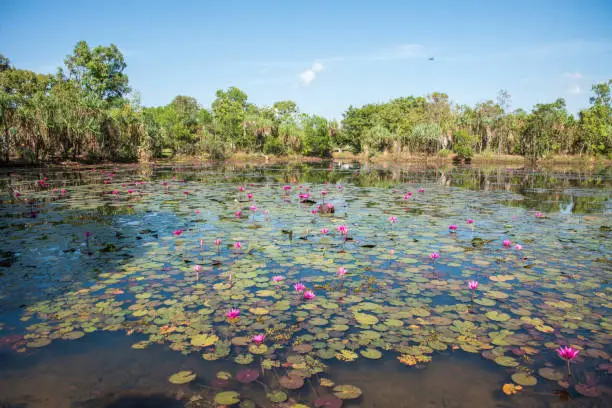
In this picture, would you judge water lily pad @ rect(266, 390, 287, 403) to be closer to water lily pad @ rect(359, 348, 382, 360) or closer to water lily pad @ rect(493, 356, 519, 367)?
water lily pad @ rect(359, 348, 382, 360)

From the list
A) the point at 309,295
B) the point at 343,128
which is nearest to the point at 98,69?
the point at 343,128

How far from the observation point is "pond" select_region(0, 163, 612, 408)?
9.40 ft

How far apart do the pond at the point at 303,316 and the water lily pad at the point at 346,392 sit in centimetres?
1

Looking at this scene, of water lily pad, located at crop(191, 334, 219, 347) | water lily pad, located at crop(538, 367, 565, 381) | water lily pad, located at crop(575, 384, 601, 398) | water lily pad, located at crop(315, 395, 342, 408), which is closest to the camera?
water lily pad, located at crop(315, 395, 342, 408)

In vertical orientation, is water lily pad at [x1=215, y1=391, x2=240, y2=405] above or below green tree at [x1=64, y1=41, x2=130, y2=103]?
below

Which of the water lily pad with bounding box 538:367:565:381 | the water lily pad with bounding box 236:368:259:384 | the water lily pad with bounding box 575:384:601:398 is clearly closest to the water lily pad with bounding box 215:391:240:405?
Answer: the water lily pad with bounding box 236:368:259:384

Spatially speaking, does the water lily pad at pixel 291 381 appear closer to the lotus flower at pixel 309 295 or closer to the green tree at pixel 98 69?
the lotus flower at pixel 309 295

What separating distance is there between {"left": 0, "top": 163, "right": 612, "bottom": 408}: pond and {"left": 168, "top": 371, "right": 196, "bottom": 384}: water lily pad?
1 cm

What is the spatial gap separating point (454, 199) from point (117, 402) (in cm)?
1169

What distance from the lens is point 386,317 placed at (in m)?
3.99

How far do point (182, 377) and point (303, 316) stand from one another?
55.2 inches

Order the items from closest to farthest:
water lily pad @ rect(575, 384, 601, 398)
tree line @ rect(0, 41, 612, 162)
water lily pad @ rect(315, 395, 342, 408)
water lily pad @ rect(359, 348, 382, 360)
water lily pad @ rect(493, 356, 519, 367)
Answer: water lily pad @ rect(315, 395, 342, 408) → water lily pad @ rect(575, 384, 601, 398) → water lily pad @ rect(493, 356, 519, 367) → water lily pad @ rect(359, 348, 382, 360) → tree line @ rect(0, 41, 612, 162)

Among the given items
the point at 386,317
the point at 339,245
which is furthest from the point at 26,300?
the point at 339,245

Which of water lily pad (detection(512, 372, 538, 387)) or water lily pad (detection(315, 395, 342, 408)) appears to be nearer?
water lily pad (detection(315, 395, 342, 408))
